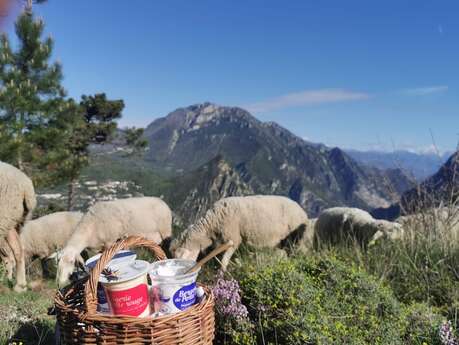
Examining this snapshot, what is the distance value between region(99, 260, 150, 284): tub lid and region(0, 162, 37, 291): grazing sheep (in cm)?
632

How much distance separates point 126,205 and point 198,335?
8.49 m

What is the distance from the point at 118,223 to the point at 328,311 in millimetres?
7846

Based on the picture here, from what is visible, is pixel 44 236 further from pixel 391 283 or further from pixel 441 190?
pixel 441 190

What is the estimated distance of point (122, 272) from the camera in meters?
2.68

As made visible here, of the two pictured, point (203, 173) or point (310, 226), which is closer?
point (310, 226)

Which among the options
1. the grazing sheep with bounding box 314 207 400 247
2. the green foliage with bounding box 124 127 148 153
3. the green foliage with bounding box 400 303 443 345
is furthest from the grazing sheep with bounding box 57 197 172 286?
the green foliage with bounding box 124 127 148 153

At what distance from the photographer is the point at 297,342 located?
124 inches

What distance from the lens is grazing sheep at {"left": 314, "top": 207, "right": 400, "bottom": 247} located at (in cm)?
916

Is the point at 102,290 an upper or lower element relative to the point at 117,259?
lower

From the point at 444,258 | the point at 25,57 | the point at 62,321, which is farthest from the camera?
the point at 25,57

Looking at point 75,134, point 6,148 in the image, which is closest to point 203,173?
point 75,134

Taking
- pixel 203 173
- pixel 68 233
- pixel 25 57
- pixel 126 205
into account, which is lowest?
pixel 203 173

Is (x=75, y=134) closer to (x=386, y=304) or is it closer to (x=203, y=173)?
(x=386, y=304)

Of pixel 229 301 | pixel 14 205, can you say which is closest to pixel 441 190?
pixel 229 301
